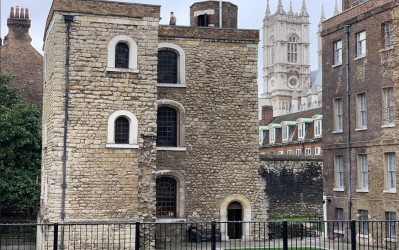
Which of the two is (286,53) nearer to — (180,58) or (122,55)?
(180,58)

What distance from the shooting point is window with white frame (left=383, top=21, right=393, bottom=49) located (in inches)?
983

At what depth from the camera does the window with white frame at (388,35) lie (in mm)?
24969

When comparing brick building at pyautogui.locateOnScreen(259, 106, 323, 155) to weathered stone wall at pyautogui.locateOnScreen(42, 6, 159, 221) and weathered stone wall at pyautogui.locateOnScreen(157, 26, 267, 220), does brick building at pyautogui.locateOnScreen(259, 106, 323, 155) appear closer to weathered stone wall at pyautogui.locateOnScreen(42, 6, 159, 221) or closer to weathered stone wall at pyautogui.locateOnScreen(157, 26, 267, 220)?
weathered stone wall at pyautogui.locateOnScreen(157, 26, 267, 220)

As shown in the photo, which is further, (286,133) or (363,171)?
(286,133)

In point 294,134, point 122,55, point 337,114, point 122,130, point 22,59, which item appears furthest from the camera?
point 294,134

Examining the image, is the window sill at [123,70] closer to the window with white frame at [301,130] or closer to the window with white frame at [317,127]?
the window with white frame at [317,127]

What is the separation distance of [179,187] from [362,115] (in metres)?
9.06

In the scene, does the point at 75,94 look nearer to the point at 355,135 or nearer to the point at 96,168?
the point at 96,168

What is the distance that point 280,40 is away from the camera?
493 ft

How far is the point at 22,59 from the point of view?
1660 inches

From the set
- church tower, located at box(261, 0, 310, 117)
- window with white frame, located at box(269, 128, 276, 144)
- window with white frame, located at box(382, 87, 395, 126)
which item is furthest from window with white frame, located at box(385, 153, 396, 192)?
church tower, located at box(261, 0, 310, 117)

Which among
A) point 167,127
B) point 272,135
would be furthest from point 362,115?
point 272,135

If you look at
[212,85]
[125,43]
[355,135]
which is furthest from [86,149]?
[355,135]

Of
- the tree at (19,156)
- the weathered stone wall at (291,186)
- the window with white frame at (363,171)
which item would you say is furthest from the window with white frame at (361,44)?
the tree at (19,156)
